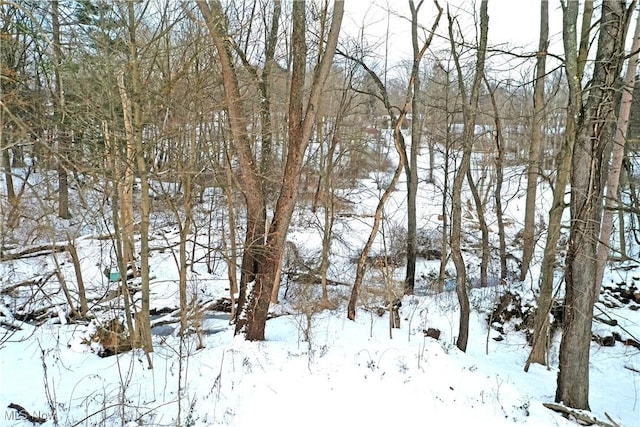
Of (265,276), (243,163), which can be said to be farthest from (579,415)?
(243,163)

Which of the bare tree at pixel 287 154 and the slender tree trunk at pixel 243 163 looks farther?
the slender tree trunk at pixel 243 163

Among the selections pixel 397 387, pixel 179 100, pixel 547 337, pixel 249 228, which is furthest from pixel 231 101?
pixel 547 337

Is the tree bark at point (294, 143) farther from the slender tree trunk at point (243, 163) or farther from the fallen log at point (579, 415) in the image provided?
the fallen log at point (579, 415)

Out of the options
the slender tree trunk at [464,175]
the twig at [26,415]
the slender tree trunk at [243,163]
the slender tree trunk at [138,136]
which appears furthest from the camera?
the slender tree trunk at [464,175]

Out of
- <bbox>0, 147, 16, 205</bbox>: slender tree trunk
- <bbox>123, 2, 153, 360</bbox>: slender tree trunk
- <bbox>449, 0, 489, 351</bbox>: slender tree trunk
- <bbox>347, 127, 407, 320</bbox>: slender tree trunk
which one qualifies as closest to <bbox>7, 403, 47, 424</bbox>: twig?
<bbox>123, 2, 153, 360</bbox>: slender tree trunk

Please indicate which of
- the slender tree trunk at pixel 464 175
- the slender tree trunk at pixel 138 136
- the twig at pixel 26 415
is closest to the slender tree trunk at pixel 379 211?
the slender tree trunk at pixel 464 175

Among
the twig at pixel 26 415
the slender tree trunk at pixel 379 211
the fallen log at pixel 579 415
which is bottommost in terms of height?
the fallen log at pixel 579 415

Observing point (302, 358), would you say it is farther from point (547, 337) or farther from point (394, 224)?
point (394, 224)

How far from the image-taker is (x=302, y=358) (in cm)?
560

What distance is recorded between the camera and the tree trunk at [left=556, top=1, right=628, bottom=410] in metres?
4.71

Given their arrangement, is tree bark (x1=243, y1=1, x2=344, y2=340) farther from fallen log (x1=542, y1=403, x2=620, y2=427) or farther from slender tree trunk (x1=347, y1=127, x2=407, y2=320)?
fallen log (x1=542, y1=403, x2=620, y2=427)

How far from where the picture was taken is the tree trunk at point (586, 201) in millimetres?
4711

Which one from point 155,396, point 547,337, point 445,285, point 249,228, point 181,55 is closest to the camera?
point 155,396

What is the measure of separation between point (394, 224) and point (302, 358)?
10.7m
